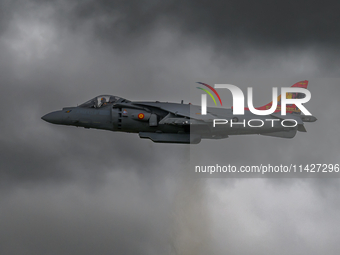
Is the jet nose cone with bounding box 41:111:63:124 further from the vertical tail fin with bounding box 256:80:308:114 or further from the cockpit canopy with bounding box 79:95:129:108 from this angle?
the vertical tail fin with bounding box 256:80:308:114

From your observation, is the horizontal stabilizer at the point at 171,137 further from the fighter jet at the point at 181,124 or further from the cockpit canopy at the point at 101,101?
the cockpit canopy at the point at 101,101

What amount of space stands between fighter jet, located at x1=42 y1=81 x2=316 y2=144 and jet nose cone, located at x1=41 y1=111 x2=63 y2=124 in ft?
3.49

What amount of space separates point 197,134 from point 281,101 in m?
10.3

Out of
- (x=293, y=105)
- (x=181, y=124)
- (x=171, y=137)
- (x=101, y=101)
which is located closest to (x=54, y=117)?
(x=101, y=101)

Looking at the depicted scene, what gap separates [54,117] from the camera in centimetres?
4994

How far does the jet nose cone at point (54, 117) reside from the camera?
4978 centimetres

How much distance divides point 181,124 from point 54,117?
14369mm

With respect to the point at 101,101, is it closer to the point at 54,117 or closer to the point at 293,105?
the point at 54,117

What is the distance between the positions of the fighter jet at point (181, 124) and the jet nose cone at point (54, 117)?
1065 millimetres

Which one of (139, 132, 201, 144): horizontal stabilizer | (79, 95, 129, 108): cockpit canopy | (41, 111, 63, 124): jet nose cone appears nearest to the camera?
(139, 132, 201, 144): horizontal stabilizer

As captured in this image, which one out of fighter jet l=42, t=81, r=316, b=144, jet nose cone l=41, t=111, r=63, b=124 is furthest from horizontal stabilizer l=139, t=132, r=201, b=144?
jet nose cone l=41, t=111, r=63, b=124

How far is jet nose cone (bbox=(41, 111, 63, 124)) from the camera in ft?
163

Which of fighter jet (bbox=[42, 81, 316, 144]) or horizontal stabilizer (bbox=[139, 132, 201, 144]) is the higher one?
fighter jet (bbox=[42, 81, 316, 144])

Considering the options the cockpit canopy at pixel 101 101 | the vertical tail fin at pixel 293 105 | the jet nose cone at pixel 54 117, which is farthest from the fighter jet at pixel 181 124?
the jet nose cone at pixel 54 117
